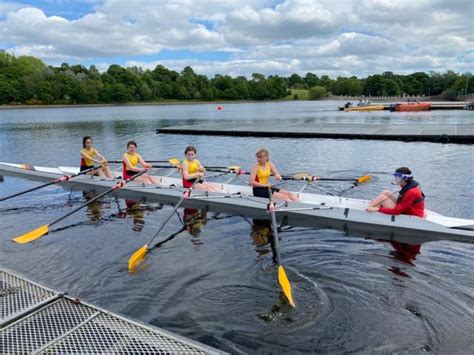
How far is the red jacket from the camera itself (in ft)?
28.5

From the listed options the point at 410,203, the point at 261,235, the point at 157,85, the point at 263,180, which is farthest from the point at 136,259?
the point at 157,85

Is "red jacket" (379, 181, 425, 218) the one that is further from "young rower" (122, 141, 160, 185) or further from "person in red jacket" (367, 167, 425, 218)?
"young rower" (122, 141, 160, 185)

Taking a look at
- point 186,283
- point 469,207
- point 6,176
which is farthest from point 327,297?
point 6,176

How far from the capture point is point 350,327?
5.65m

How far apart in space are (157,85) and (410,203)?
419ft

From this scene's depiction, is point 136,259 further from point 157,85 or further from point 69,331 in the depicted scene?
point 157,85

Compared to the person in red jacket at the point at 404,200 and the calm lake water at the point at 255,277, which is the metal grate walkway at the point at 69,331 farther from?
the person in red jacket at the point at 404,200

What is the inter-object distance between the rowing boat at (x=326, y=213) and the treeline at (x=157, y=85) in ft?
347

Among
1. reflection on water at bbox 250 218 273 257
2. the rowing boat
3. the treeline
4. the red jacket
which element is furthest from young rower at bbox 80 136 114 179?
the treeline

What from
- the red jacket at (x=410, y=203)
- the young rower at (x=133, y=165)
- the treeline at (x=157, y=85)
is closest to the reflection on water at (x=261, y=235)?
the red jacket at (x=410, y=203)

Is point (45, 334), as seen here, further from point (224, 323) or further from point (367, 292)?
point (367, 292)

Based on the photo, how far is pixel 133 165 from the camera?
42.8ft

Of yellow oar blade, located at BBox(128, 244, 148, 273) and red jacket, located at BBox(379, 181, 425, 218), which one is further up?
red jacket, located at BBox(379, 181, 425, 218)

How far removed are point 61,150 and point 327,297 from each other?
25.1 metres
